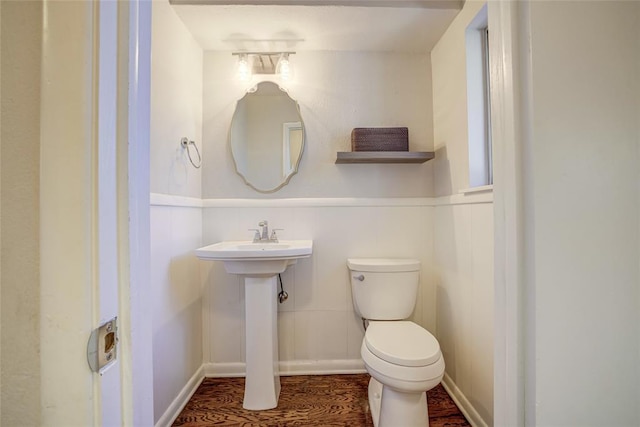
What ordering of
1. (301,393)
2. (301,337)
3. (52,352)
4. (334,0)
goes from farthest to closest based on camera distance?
1. (301,337)
2. (301,393)
3. (334,0)
4. (52,352)

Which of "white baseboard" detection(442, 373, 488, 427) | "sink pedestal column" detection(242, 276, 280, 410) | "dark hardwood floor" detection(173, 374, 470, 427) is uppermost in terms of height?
"sink pedestal column" detection(242, 276, 280, 410)

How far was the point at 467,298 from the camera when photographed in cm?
144

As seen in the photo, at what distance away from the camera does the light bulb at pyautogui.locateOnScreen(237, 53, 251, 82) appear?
1.81 meters

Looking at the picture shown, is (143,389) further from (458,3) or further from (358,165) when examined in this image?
(458,3)

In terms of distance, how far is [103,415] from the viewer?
14.0 inches

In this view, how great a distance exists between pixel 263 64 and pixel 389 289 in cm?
163

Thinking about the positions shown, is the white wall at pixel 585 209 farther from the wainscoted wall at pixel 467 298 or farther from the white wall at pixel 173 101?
the white wall at pixel 173 101

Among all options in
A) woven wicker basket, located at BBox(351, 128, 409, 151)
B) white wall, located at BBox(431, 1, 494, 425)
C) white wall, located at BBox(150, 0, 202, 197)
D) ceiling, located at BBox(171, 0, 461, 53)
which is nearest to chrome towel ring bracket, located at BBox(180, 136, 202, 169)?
white wall, located at BBox(150, 0, 202, 197)

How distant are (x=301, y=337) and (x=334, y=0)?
1.95m

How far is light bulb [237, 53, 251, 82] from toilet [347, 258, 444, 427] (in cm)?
137

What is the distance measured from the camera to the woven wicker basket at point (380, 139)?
174 cm

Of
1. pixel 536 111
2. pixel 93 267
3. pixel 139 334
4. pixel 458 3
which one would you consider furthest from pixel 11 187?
pixel 458 3

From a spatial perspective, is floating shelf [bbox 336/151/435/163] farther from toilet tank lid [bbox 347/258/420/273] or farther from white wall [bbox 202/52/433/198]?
toilet tank lid [bbox 347/258/420/273]

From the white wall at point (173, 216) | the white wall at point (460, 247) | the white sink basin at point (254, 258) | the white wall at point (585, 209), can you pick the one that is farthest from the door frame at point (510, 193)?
the white wall at point (173, 216)
